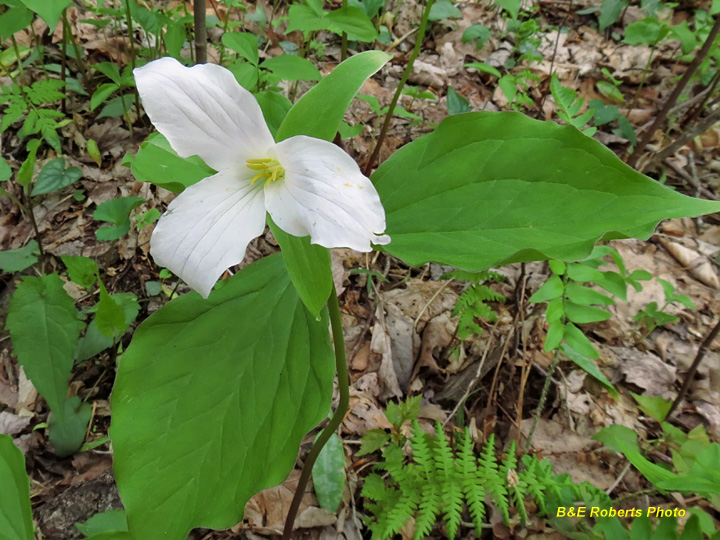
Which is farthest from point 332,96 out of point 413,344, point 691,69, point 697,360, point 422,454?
point 691,69

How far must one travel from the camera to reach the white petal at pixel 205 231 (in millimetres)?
795

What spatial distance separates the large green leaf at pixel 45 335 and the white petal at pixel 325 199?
980 mm

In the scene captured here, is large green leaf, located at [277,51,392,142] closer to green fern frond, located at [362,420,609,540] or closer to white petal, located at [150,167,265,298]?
white petal, located at [150,167,265,298]

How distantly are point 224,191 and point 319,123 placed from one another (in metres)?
0.22

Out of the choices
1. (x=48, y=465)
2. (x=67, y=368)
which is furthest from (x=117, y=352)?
(x=48, y=465)

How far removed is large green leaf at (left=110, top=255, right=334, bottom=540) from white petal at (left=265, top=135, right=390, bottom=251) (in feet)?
0.96

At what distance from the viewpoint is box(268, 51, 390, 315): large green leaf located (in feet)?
2.75

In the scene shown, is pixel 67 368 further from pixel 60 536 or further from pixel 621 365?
pixel 621 365

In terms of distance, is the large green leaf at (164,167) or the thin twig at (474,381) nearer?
the large green leaf at (164,167)

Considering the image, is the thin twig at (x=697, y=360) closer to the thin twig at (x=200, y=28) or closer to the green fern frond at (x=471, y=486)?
the green fern frond at (x=471, y=486)

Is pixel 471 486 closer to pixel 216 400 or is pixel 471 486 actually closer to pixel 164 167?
pixel 216 400

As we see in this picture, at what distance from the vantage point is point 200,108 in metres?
0.82

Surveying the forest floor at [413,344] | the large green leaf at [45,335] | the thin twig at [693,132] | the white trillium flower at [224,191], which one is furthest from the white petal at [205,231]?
the thin twig at [693,132]

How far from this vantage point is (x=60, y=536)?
1.35 metres
